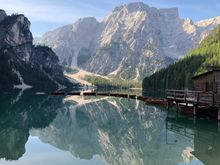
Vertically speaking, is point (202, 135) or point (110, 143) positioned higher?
point (202, 135)

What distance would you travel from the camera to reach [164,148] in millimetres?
32906

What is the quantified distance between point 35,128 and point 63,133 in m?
5.59

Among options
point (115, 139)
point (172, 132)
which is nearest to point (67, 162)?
point (115, 139)

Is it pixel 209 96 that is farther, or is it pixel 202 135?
pixel 209 96

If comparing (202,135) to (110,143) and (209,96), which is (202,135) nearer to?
(110,143)

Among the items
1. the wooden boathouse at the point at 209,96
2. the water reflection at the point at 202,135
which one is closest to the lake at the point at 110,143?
the water reflection at the point at 202,135

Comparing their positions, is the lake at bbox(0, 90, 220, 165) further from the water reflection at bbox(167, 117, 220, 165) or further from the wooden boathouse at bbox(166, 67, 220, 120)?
the wooden boathouse at bbox(166, 67, 220, 120)

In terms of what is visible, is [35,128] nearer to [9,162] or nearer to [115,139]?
[115,139]

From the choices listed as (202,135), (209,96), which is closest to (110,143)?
(202,135)

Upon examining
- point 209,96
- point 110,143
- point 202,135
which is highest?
point 209,96

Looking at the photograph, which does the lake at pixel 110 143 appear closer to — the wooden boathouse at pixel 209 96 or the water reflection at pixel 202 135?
the water reflection at pixel 202 135

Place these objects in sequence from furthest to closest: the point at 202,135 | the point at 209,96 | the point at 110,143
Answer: the point at 209,96 < the point at 202,135 < the point at 110,143

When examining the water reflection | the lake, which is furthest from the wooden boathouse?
the water reflection

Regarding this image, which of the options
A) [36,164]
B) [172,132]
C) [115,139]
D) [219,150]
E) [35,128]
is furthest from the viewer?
[35,128]
